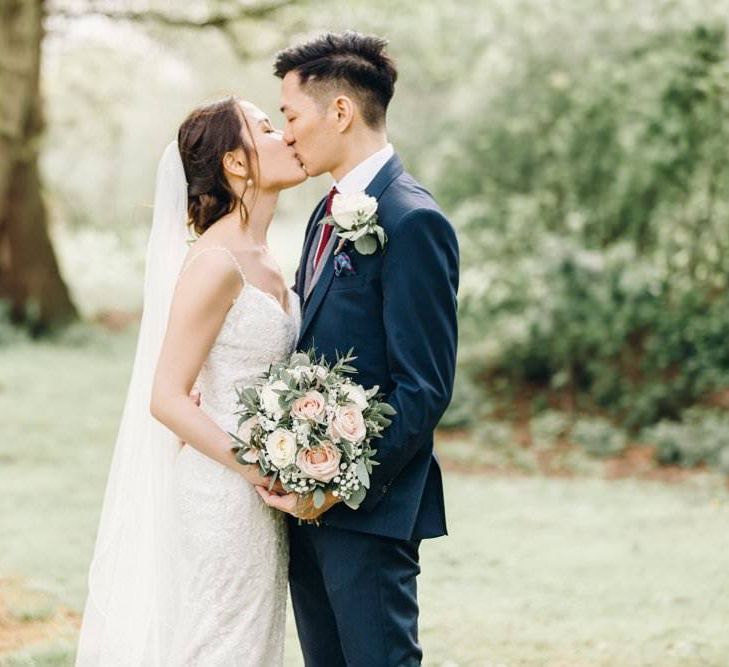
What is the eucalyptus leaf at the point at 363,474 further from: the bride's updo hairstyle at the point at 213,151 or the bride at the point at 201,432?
the bride's updo hairstyle at the point at 213,151

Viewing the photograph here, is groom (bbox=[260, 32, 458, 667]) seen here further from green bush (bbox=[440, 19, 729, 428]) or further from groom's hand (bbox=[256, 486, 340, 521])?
green bush (bbox=[440, 19, 729, 428])

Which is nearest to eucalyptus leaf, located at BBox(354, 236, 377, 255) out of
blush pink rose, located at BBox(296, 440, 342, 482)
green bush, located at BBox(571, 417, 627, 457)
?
blush pink rose, located at BBox(296, 440, 342, 482)

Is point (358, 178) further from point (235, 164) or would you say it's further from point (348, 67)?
point (235, 164)

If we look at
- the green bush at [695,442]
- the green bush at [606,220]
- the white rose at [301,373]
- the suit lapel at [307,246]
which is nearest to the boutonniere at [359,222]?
the white rose at [301,373]

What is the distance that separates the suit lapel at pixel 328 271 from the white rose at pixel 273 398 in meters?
0.23

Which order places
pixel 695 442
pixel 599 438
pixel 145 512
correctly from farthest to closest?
1. pixel 599 438
2. pixel 695 442
3. pixel 145 512

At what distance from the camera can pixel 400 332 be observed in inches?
121

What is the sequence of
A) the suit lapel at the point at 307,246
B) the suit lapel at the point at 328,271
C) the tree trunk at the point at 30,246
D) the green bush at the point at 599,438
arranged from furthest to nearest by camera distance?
the tree trunk at the point at 30,246 < the green bush at the point at 599,438 < the suit lapel at the point at 307,246 < the suit lapel at the point at 328,271

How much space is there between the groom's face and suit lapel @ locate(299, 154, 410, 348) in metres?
0.16

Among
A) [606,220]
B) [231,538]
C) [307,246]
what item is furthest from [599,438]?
[231,538]

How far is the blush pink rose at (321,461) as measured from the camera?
3045 millimetres

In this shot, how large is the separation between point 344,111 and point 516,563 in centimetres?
431

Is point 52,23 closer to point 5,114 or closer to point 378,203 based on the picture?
point 5,114

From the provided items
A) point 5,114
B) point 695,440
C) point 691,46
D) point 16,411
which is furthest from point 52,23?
point 695,440
